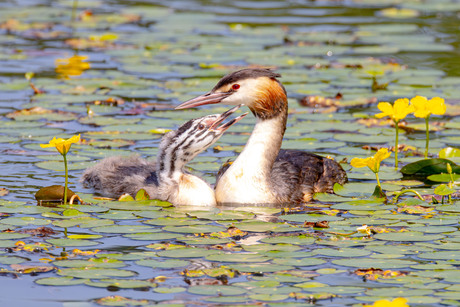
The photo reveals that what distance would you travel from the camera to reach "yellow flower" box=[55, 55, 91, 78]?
14.1 meters

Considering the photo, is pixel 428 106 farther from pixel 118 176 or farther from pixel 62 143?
pixel 62 143

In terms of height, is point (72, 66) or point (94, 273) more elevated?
point (72, 66)

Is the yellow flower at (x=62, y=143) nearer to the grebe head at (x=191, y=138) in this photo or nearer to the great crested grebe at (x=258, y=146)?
the grebe head at (x=191, y=138)

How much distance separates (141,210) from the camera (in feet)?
27.5

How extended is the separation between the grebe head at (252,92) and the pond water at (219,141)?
1.00 meters

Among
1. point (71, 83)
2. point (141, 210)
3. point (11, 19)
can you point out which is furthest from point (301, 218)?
point (11, 19)

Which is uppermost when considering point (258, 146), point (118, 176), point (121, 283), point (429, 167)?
point (258, 146)

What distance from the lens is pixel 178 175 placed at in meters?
8.87

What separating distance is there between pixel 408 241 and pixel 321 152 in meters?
3.25

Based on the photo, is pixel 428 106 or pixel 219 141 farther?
pixel 219 141

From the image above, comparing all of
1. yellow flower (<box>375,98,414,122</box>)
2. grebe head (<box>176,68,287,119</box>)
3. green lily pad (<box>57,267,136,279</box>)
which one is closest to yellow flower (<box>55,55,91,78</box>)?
grebe head (<box>176,68,287,119</box>)

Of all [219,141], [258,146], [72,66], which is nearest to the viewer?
[258,146]

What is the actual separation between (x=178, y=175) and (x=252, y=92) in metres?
1.05

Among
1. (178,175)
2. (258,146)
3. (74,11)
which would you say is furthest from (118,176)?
(74,11)
